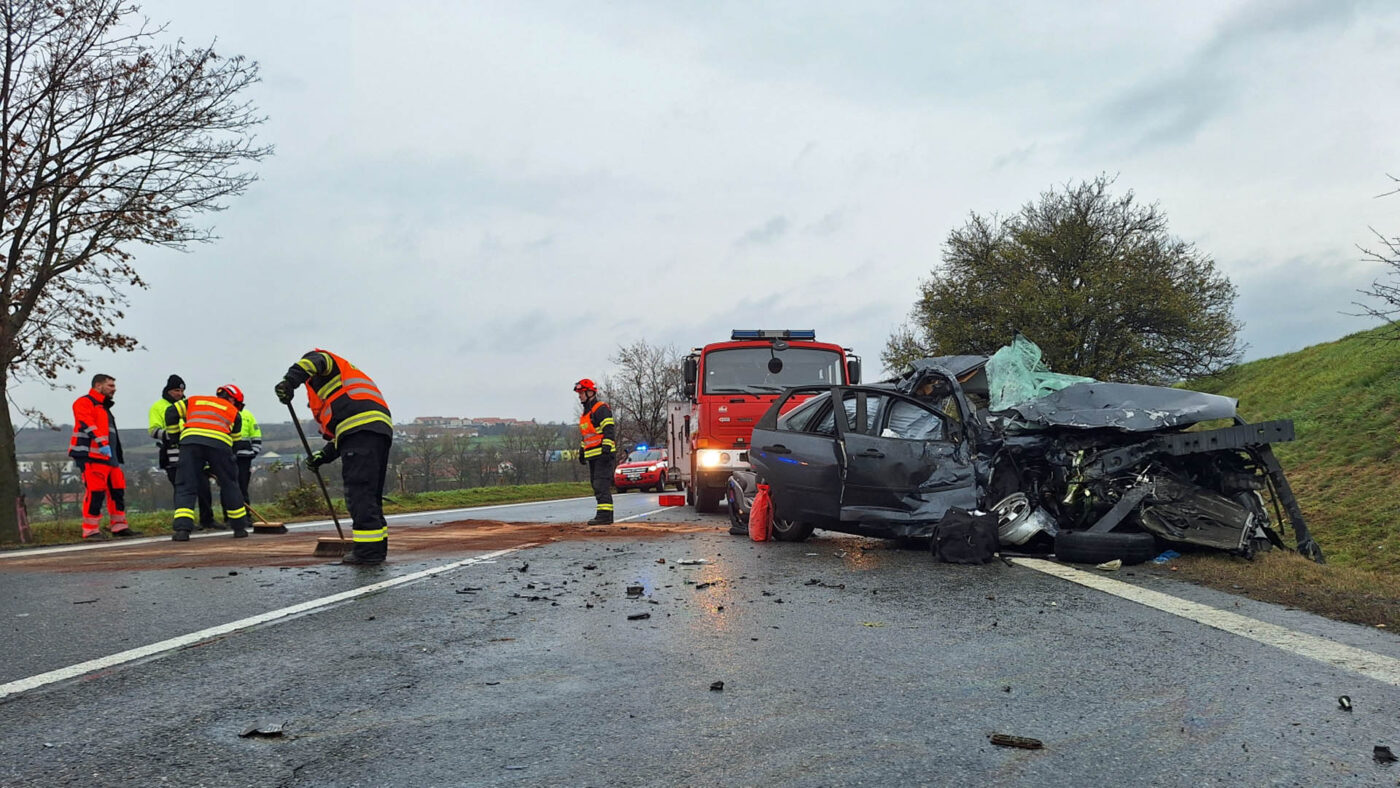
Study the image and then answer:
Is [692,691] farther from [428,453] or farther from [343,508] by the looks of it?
[428,453]

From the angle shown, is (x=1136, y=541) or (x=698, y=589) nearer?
(x=698, y=589)

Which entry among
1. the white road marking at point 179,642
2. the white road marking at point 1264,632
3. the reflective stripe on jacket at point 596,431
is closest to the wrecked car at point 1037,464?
the white road marking at point 1264,632

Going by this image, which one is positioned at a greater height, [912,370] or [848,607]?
[912,370]

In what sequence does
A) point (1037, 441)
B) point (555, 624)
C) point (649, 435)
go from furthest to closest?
point (649, 435) → point (1037, 441) → point (555, 624)

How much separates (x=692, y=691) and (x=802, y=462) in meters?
5.33

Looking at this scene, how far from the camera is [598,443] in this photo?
12.5 metres

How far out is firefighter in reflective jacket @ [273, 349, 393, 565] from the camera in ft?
25.0

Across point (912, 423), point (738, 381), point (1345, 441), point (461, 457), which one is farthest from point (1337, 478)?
point (461, 457)

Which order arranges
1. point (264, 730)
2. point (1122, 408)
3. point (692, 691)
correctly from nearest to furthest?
point (264, 730) < point (692, 691) < point (1122, 408)

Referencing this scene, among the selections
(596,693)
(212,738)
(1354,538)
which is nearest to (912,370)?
(596,693)

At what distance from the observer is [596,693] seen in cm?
349

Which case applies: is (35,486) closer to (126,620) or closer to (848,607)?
(126,620)

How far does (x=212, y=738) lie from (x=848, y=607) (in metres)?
3.40

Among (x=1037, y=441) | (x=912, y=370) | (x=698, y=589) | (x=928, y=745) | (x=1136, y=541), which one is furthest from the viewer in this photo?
(x=912, y=370)
